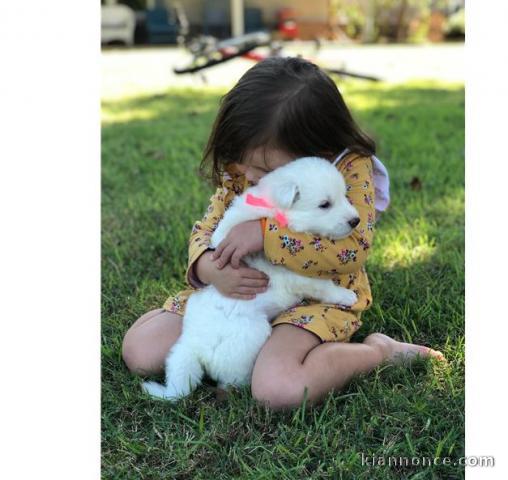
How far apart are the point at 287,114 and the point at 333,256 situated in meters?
0.39

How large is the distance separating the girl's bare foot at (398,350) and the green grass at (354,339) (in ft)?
0.12

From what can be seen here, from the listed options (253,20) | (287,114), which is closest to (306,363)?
(287,114)

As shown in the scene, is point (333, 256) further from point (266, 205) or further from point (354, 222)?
point (266, 205)

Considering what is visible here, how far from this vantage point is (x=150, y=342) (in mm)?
1954

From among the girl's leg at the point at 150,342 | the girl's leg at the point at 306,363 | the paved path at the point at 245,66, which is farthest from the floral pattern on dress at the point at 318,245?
the paved path at the point at 245,66

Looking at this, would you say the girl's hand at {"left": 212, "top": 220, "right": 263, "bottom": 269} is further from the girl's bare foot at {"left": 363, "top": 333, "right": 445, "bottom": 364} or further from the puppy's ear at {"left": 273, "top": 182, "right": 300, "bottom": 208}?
the girl's bare foot at {"left": 363, "top": 333, "right": 445, "bottom": 364}

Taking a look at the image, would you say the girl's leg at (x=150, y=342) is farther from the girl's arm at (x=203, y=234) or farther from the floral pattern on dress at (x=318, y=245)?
the floral pattern on dress at (x=318, y=245)

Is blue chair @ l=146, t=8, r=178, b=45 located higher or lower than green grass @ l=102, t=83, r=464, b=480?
higher

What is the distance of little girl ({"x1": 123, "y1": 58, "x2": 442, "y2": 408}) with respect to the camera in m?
1.77

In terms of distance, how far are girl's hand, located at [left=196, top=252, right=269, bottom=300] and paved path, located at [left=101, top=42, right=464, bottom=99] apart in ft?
15.6

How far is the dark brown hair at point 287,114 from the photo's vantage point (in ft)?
6.03

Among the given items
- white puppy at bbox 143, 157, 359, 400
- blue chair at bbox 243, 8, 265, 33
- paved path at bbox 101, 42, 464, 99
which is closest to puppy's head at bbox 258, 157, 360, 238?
white puppy at bbox 143, 157, 359, 400
